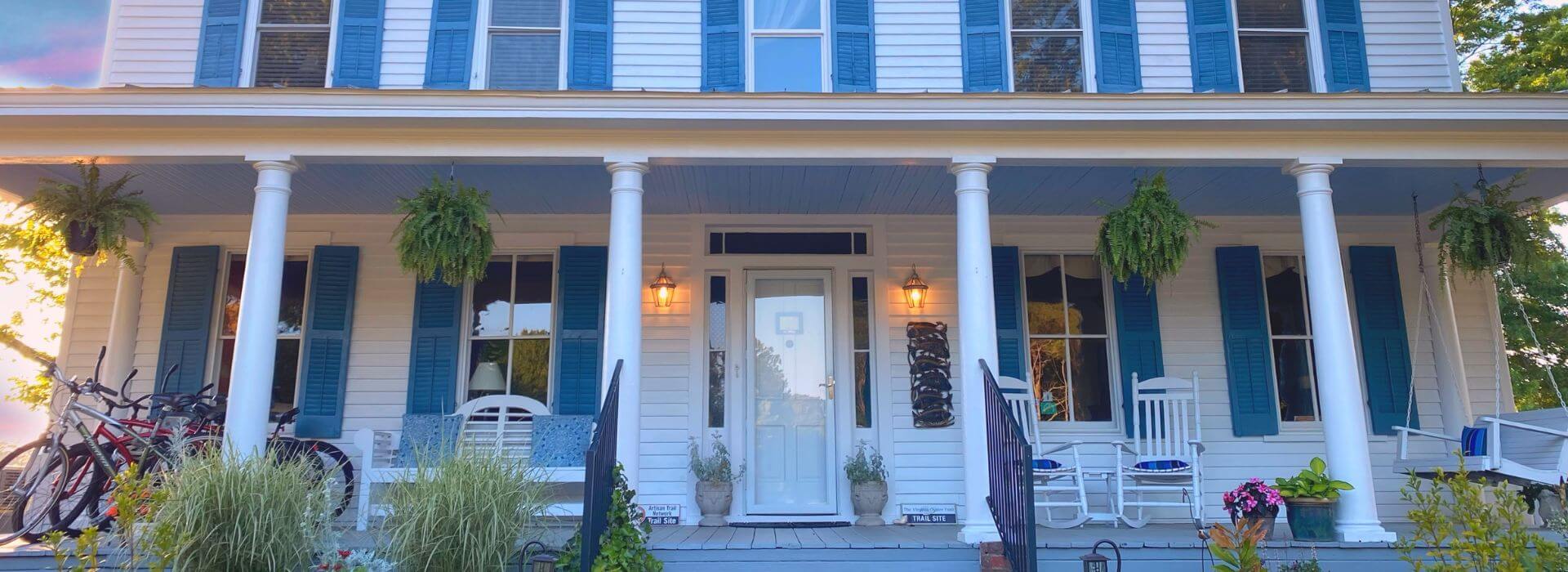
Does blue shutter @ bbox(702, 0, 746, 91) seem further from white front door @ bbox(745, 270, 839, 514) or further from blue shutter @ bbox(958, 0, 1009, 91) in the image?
blue shutter @ bbox(958, 0, 1009, 91)

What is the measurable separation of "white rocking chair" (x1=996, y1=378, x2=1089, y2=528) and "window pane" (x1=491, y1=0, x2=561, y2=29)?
3.92 m

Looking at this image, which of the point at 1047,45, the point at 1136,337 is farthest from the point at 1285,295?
the point at 1047,45

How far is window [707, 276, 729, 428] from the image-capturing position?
660 centimetres

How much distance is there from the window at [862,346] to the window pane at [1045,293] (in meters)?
1.18

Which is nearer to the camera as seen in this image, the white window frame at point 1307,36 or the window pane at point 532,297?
the white window frame at point 1307,36

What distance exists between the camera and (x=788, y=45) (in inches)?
254

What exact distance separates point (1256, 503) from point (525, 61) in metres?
5.27

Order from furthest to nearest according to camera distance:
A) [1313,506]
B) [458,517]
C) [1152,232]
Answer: [1152,232] < [1313,506] < [458,517]

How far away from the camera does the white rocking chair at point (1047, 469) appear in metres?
5.69

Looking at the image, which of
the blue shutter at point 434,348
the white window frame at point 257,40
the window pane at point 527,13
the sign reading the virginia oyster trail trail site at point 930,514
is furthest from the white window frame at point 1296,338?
the white window frame at point 257,40

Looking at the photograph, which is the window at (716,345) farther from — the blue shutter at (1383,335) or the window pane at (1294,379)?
the blue shutter at (1383,335)

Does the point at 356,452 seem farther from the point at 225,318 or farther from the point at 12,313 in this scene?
the point at 12,313

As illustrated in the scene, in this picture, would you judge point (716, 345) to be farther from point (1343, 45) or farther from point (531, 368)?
point (1343, 45)

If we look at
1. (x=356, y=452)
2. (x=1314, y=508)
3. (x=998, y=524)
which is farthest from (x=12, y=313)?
(x=1314, y=508)
